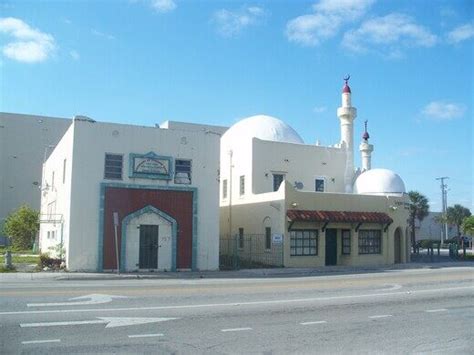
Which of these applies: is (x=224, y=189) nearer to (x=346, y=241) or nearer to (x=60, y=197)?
(x=346, y=241)

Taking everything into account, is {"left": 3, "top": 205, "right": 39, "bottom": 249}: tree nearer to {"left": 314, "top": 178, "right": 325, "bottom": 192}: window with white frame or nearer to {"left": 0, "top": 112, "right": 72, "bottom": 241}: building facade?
{"left": 0, "top": 112, "right": 72, "bottom": 241}: building facade

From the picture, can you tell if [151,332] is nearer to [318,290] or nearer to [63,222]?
[318,290]

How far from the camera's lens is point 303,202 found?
31.7 meters

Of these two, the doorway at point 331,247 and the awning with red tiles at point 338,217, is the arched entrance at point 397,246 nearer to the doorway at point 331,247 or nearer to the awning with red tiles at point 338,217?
the awning with red tiles at point 338,217

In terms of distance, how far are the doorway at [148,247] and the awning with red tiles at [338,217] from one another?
798cm

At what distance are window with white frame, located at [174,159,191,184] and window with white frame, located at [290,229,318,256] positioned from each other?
7.48 meters

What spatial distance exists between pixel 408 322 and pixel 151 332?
541 cm

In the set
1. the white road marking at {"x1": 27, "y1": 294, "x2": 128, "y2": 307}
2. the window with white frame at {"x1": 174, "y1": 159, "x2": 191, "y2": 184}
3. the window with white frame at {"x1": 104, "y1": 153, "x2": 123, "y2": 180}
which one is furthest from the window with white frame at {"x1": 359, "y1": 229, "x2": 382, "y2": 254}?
the white road marking at {"x1": 27, "y1": 294, "x2": 128, "y2": 307}

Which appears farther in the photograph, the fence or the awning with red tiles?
the awning with red tiles

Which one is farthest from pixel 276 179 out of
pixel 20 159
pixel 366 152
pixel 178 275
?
pixel 20 159

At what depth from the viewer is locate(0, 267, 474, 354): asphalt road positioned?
9031 millimetres

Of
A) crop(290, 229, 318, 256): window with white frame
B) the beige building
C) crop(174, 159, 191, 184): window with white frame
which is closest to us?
crop(174, 159, 191, 184): window with white frame

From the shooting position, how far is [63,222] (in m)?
27.4

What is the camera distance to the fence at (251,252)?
30566mm
